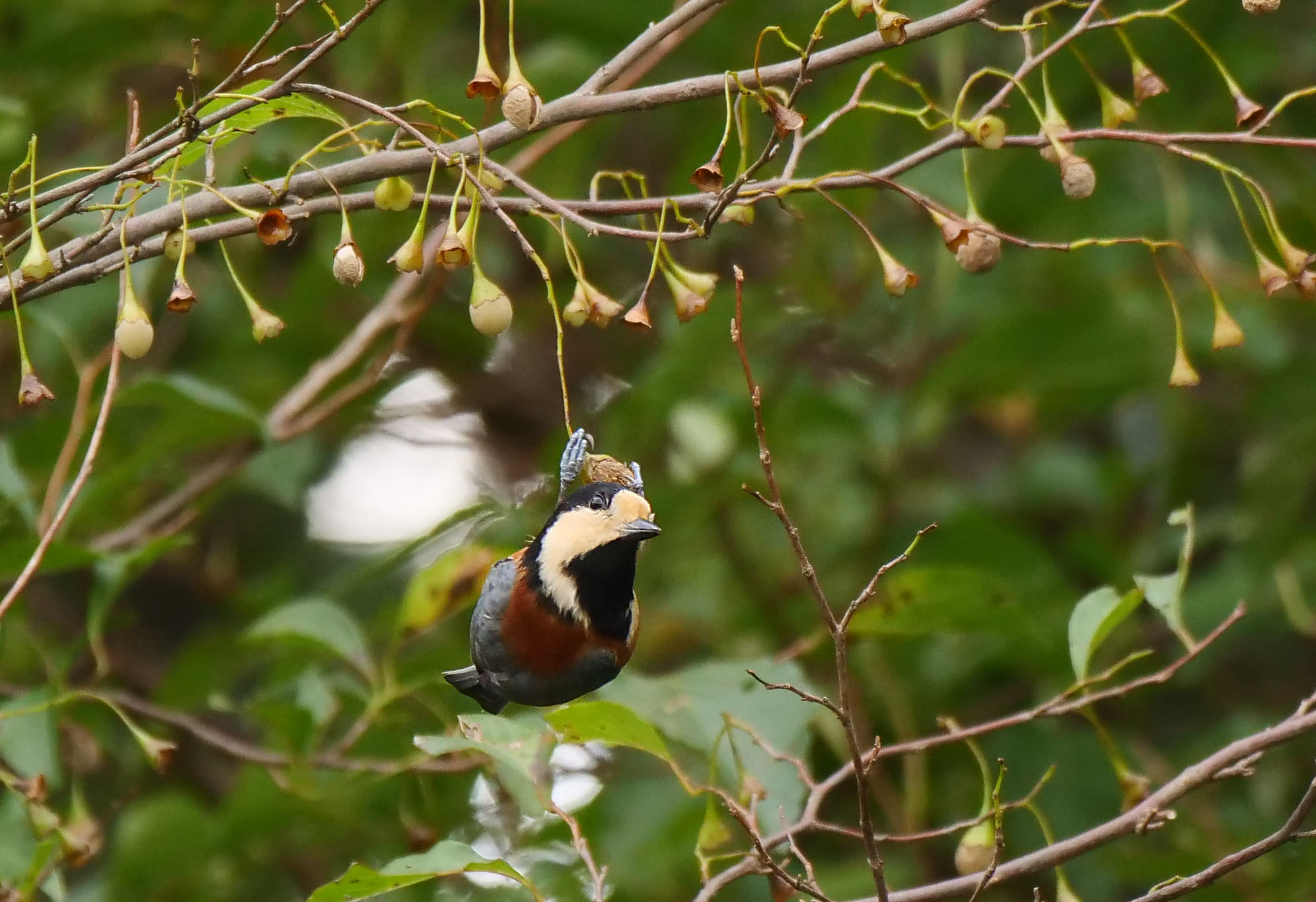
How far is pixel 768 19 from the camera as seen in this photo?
11.3ft

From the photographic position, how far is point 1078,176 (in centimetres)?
154

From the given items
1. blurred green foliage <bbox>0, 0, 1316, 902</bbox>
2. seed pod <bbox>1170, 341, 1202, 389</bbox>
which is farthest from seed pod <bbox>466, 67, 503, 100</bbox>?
blurred green foliage <bbox>0, 0, 1316, 902</bbox>

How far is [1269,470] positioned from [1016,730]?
0.90m

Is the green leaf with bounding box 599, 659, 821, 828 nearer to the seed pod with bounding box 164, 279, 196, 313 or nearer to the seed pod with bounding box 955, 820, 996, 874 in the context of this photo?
the seed pod with bounding box 955, 820, 996, 874

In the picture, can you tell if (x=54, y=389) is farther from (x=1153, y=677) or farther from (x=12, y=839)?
(x=1153, y=677)

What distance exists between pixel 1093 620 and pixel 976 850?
0.37m

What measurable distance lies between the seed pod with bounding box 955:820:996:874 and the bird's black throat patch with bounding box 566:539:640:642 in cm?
65

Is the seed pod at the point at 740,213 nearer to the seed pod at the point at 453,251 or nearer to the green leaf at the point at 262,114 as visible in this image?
the seed pod at the point at 453,251

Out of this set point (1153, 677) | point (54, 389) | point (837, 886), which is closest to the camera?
point (1153, 677)

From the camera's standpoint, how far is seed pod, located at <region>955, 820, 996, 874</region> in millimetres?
1939

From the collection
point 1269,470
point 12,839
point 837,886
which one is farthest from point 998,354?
point 12,839

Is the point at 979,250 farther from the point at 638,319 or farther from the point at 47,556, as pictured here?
the point at 47,556

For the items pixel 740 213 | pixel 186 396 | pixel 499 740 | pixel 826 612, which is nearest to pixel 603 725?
pixel 499 740

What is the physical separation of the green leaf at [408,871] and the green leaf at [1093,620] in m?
0.82
